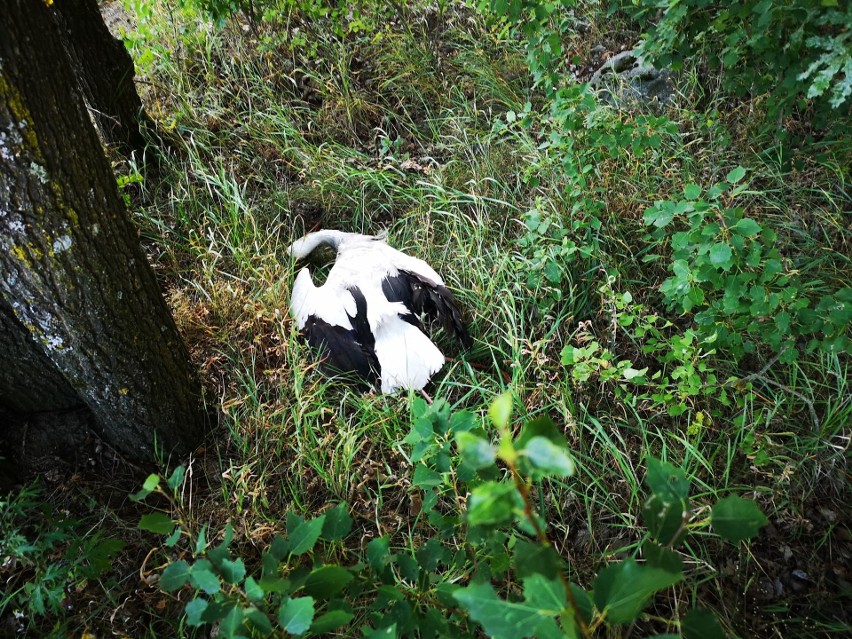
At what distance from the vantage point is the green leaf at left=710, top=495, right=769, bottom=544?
2.88 ft

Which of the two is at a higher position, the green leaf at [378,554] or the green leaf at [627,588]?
the green leaf at [627,588]

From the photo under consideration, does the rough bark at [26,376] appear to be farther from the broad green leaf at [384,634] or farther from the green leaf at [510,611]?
the green leaf at [510,611]

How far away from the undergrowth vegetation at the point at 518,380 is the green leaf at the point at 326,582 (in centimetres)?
1

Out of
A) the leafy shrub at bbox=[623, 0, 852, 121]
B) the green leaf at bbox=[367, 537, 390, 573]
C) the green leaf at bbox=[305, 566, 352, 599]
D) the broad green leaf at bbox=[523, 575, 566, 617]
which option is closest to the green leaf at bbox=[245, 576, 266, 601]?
the green leaf at bbox=[305, 566, 352, 599]

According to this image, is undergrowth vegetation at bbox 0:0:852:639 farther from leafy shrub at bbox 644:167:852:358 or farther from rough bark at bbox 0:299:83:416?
rough bark at bbox 0:299:83:416

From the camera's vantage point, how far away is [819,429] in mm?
1874

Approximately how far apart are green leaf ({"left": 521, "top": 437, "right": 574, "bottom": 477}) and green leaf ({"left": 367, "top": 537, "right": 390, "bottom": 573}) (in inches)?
23.8

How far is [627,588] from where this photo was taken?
2.67ft

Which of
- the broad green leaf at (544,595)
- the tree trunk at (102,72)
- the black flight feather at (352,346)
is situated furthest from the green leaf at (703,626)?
the tree trunk at (102,72)

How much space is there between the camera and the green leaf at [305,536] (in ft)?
3.67

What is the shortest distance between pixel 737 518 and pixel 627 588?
22 cm

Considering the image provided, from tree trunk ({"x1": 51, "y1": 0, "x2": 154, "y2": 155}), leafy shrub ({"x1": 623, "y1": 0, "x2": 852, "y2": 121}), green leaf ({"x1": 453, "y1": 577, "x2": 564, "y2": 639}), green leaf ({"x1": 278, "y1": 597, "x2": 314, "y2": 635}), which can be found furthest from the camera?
tree trunk ({"x1": 51, "y1": 0, "x2": 154, "y2": 155})

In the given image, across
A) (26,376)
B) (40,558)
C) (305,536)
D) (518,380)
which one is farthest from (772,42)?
(40,558)

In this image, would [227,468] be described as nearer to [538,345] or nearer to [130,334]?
[130,334]
